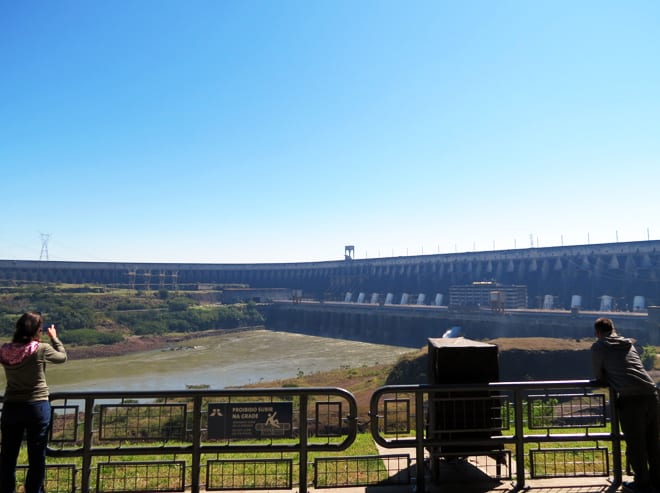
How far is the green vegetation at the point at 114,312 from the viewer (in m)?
57.3

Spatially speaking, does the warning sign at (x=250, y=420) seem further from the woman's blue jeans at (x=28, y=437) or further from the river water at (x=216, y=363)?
the river water at (x=216, y=363)

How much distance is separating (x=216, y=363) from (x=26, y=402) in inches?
1771

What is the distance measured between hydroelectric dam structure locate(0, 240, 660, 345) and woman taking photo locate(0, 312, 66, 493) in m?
46.5

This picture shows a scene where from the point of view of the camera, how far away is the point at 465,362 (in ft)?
16.0

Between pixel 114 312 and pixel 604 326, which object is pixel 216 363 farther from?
pixel 604 326

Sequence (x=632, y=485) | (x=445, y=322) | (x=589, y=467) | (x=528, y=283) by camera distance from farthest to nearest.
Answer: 1. (x=528, y=283)
2. (x=445, y=322)
3. (x=589, y=467)
4. (x=632, y=485)

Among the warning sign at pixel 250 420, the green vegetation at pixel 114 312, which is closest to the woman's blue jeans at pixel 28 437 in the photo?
the warning sign at pixel 250 420

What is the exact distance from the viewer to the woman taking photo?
402 cm

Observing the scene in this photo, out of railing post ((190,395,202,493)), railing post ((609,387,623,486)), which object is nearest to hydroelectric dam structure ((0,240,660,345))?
railing post ((609,387,623,486))

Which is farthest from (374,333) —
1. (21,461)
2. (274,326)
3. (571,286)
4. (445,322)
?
(21,461)

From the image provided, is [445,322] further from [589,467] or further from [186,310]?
[589,467]

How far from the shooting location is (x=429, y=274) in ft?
254

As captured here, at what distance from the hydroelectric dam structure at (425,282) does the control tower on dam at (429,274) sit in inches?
4.9

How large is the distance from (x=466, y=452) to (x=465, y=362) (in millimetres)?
880
